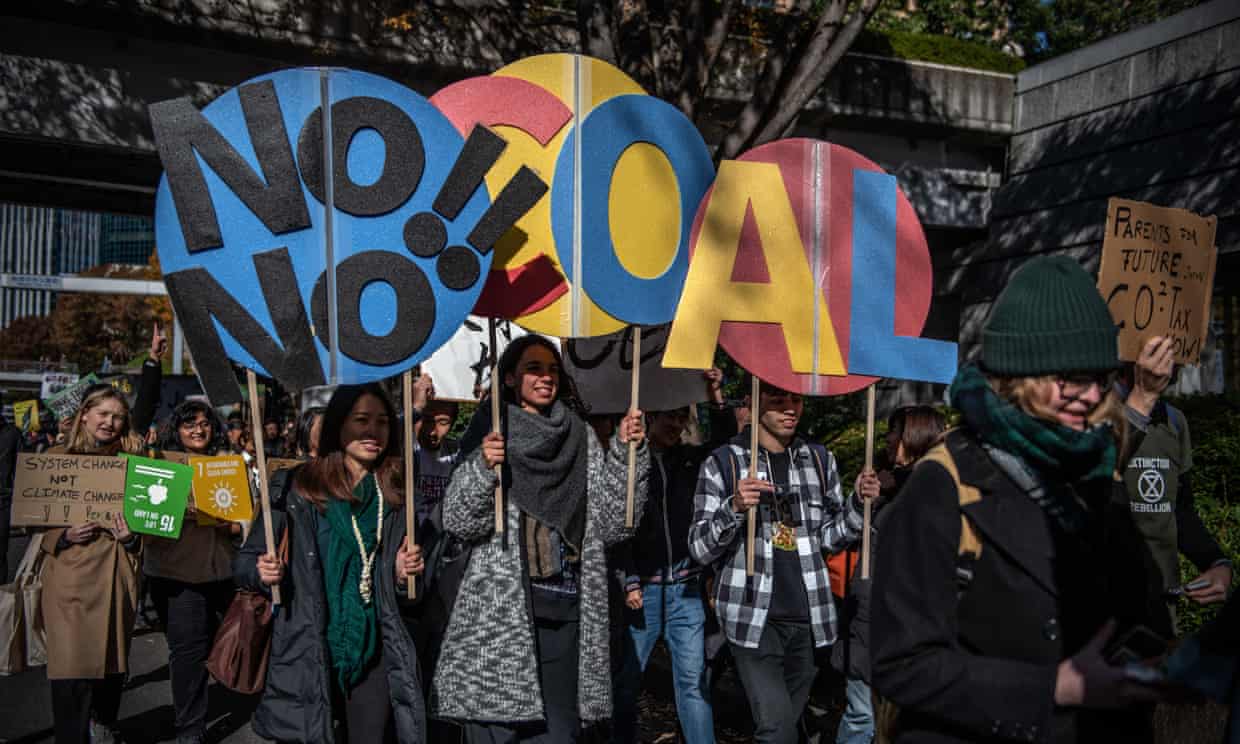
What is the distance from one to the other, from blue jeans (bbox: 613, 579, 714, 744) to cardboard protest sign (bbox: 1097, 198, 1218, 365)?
8.19ft

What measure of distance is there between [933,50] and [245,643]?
14051mm

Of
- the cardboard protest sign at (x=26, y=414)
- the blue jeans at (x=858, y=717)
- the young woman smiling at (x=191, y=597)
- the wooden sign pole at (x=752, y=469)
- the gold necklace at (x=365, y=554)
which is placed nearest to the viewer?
the gold necklace at (x=365, y=554)

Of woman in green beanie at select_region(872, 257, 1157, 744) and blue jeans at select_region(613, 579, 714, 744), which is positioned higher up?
woman in green beanie at select_region(872, 257, 1157, 744)

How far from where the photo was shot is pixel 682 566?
582 cm

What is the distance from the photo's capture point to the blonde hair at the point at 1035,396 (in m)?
2.23

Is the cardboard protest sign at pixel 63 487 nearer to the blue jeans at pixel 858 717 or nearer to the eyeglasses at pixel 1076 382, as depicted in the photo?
the blue jeans at pixel 858 717

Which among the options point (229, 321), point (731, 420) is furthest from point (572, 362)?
point (229, 321)

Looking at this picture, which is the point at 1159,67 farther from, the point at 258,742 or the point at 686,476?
the point at 258,742

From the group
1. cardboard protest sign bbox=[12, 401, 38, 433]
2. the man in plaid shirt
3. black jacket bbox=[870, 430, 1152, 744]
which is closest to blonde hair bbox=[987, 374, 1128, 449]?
black jacket bbox=[870, 430, 1152, 744]

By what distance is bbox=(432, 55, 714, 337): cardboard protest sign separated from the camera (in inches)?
174

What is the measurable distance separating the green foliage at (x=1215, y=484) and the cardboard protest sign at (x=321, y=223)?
4790 millimetres

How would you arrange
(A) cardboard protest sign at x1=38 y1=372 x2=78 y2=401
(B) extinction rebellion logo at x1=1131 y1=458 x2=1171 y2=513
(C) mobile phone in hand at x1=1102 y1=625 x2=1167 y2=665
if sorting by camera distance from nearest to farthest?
(C) mobile phone in hand at x1=1102 y1=625 x2=1167 y2=665
(B) extinction rebellion logo at x1=1131 y1=458 x2=1171 y2=513
(A) cardboard protest sign at x1=38 y1=372 x2=78 y2=401

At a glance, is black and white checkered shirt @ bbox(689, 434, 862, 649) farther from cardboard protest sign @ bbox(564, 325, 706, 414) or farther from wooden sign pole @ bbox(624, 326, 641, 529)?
cardboard protest sign @ bbox(564, 325, 706, 414)

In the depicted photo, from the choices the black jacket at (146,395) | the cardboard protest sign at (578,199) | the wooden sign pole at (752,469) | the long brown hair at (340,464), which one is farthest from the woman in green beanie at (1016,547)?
the black jacket at (146,395)
